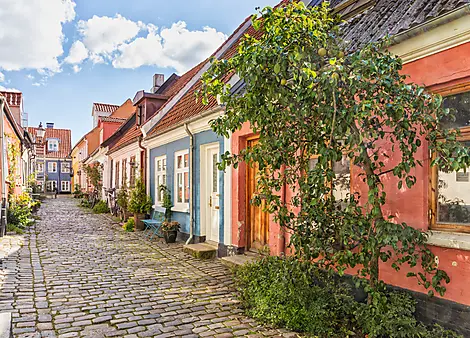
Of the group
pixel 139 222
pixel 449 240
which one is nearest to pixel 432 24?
pixel 449 240

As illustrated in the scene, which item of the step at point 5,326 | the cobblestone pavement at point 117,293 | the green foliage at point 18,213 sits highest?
the green foliage at point 18,213

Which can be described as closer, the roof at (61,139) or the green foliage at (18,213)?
the green foliage at (18,213)

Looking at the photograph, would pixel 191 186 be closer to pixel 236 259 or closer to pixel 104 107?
pixel 236 259

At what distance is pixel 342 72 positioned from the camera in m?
3.20

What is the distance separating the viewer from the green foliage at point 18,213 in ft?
38.8

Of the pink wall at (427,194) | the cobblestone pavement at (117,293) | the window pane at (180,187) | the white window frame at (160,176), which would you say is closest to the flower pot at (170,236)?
the cobblestone pavement at (117,293)

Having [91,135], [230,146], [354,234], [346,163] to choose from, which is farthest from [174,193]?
[91,135]

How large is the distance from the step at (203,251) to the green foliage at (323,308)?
2.89m

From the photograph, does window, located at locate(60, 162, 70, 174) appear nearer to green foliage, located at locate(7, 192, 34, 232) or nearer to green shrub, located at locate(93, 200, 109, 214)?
green shrub, located at locate(93, 200, 109, 214)

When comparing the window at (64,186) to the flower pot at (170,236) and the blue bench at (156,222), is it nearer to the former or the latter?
the blue bench at (156,222)

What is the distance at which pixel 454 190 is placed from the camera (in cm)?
384

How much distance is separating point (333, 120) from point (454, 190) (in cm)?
166

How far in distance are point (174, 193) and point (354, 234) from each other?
7715 mm

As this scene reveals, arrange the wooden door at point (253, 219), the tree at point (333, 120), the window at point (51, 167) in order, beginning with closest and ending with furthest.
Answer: the tree at point (333, 120) < the wooden door at point (253, 219) < the window at point (51, 167)
